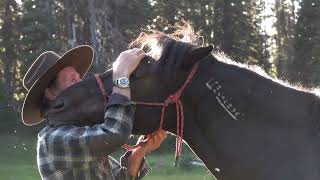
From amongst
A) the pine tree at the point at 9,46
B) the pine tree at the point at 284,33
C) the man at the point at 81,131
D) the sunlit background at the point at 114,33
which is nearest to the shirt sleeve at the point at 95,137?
the man at the point at 81,131

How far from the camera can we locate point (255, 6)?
122 feet

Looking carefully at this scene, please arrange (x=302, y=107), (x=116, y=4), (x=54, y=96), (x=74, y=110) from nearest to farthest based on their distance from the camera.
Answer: (x=302, y=107) → (x=74, y=110) → (x=54, y=96) → (x=116, y=4)

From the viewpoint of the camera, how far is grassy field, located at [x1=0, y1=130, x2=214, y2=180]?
16406mm

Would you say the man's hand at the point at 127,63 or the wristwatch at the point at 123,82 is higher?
the man's hand at the point at 127,63

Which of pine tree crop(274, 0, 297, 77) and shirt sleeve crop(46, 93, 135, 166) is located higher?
shirt sleeve crop(46, 93, 135, 166)

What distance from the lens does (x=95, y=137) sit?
274 centimetres

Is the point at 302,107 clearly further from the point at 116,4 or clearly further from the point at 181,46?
the point at 116,4

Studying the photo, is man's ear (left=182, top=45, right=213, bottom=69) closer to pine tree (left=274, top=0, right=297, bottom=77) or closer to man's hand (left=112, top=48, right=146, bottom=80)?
man's hand (left=112, top=48, right=146, bottom=80)

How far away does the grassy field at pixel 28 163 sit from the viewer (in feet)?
53.8

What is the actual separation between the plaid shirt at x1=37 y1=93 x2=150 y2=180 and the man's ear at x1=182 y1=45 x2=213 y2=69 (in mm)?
318

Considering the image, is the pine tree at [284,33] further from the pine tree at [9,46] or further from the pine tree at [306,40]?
the pine tree at [9,46]

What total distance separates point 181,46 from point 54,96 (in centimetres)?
80

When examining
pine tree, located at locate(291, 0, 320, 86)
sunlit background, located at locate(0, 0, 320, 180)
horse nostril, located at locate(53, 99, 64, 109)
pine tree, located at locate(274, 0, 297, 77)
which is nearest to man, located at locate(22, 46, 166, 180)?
horse nostril, located at locate(53, 99, 64, 109)

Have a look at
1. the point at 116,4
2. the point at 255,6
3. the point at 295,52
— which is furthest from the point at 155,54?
the point at 255,6
